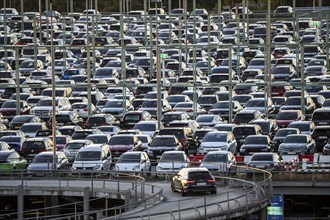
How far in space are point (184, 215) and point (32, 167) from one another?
16.7m

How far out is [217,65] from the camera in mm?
109312

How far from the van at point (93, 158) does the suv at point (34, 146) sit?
428 centimetres

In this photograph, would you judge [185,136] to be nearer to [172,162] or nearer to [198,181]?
[172,162]

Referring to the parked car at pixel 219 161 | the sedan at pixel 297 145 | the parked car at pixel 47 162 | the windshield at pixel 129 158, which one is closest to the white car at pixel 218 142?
the sedan at pixel 297 145

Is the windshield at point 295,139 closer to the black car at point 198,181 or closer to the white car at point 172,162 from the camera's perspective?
the white car at point 172,162

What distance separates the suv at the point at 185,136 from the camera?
235ft

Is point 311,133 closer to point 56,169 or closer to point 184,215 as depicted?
point 56,169

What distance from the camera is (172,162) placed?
63.5 m

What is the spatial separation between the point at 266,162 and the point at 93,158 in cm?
738

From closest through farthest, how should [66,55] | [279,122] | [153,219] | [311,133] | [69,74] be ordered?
[153,219] < [311,133] < [279,122] < [69,74] < [66,55]

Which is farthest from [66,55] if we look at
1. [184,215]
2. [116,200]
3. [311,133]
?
[184,215]

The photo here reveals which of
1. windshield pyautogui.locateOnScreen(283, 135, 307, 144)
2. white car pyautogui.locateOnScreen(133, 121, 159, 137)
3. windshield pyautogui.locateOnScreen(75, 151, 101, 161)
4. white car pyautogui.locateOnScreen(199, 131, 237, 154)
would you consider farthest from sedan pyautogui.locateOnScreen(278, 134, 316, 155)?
white car pyautogui.locateOnScreen(133, 121, 159, 137)

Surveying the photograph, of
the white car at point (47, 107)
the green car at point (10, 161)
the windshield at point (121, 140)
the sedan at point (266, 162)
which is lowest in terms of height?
the green car at point (10, 161)

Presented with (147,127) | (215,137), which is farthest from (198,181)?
(147,127)
